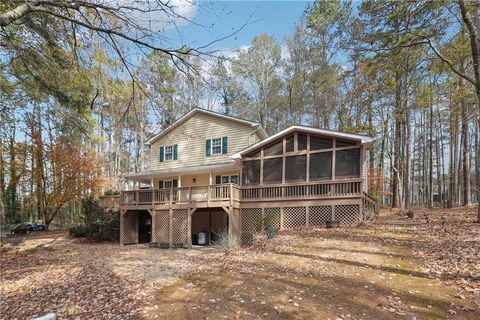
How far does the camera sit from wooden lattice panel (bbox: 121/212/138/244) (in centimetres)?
1709

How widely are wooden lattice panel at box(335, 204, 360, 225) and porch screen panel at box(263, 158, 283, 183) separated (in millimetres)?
3356

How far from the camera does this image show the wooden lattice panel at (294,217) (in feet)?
45.5

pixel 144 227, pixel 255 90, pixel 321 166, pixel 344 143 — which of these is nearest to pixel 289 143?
pixel 321 166

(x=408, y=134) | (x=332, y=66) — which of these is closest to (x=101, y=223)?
(x=332, y=66)

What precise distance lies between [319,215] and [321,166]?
238 centimetres

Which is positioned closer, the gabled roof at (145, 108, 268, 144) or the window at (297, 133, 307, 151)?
the window at (297, 133, 307, 151)

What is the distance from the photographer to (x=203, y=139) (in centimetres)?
1911

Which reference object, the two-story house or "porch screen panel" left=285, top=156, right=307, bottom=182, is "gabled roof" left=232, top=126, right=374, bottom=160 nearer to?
the two-story house

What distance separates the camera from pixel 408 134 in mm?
22609

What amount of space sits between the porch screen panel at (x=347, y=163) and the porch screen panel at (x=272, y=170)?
2.92 m

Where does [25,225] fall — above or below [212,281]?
below

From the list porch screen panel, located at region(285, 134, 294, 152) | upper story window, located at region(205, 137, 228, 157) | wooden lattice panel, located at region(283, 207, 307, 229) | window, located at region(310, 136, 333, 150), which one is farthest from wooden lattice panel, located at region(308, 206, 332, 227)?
upper story window, located at region(205, 137, 228, 157)

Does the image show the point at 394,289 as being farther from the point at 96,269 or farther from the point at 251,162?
the point at 251,162

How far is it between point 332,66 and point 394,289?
878 inches
